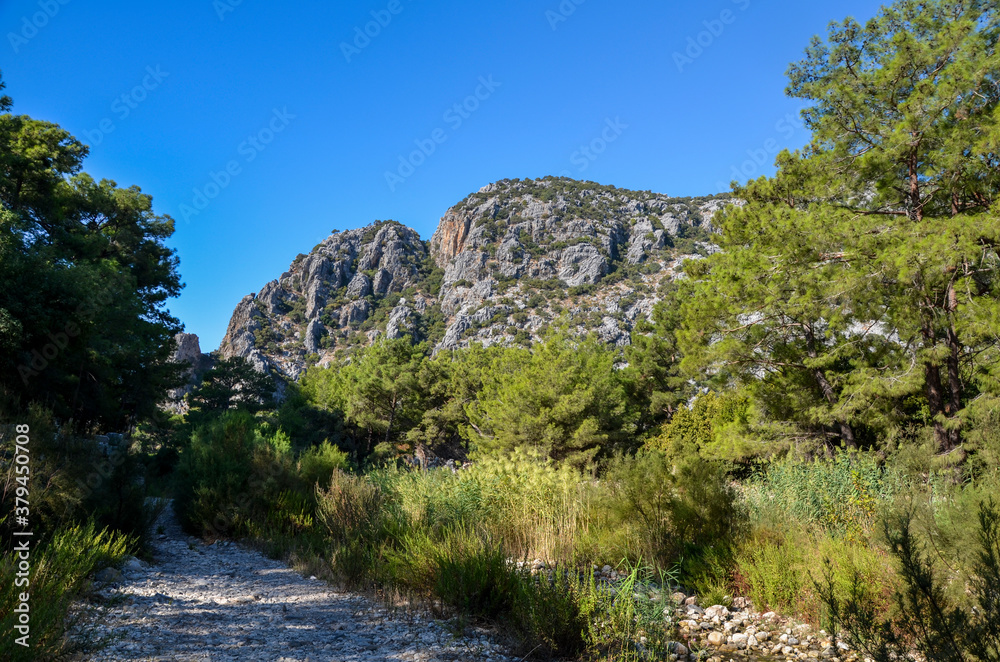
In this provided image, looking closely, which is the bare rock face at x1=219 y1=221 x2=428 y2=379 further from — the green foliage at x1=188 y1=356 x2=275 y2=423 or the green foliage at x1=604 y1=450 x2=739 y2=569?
the green foliage at x1=604 y1=450 x2=739 y2=569

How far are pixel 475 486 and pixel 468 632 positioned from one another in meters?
3.07

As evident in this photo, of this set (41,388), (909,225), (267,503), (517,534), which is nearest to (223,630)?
(517,534)

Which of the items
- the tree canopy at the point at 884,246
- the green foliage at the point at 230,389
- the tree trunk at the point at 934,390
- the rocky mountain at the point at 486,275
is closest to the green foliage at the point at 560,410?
the tree canopy at the point at 884,246

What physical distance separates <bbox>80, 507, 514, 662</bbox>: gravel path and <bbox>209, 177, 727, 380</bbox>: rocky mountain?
176 feet

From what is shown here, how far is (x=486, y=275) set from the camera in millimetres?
81688

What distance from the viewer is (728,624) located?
4.17 meters

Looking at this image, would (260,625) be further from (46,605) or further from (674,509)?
(674,509)

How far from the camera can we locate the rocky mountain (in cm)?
6919

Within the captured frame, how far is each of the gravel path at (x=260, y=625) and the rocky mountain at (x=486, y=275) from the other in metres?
53.5

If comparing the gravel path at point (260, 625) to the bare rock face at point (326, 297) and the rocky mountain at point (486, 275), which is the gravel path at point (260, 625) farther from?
the bare rock face at point (326, 297)

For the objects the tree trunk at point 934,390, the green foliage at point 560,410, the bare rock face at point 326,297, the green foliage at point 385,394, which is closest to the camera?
the tree trunk at point 934,390

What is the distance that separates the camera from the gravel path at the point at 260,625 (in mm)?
3350

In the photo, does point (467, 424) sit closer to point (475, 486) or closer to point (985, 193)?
point (475, 486)

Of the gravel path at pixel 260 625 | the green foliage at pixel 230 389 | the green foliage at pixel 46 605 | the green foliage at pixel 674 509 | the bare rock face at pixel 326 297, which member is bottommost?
the gravel path at pixel 260 625
